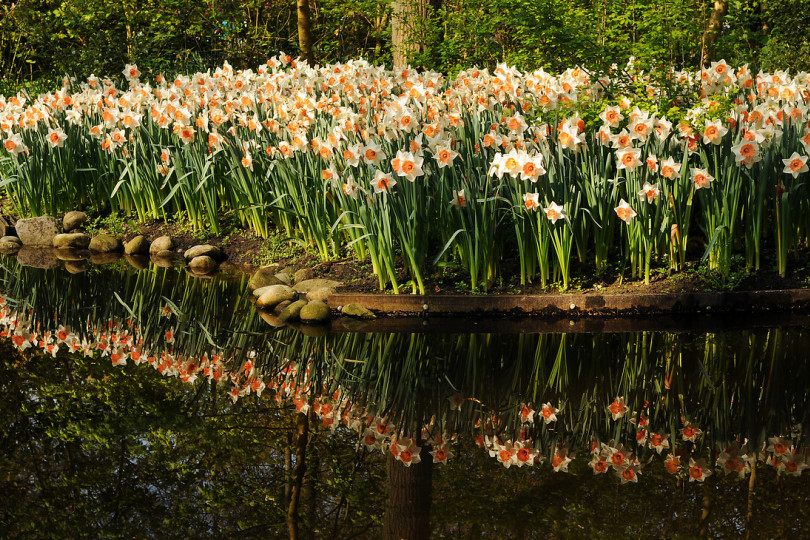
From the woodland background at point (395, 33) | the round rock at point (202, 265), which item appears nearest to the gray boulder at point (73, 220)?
the round rock at point (202, 265)

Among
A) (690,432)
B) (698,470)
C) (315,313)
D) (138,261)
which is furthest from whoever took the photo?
(138,261)

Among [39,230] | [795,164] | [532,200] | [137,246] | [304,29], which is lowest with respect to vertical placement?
[137,246]

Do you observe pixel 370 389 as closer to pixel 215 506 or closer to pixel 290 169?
pixel 215 506

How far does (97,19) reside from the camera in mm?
14328

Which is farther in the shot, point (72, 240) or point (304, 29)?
point (304, 29)

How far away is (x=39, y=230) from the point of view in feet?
28.9

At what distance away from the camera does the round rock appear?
761cm

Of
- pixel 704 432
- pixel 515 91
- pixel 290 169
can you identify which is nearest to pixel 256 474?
pixel 704 432

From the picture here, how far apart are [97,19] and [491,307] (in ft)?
35.8

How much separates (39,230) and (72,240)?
1.56 ft

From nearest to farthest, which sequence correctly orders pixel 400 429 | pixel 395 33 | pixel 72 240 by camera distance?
pixel 400 429
pixel 72 240
pixel 395 33

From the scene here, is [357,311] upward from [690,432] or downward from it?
upward

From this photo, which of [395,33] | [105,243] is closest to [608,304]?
[105,243]

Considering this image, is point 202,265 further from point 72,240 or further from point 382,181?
point 382,181
